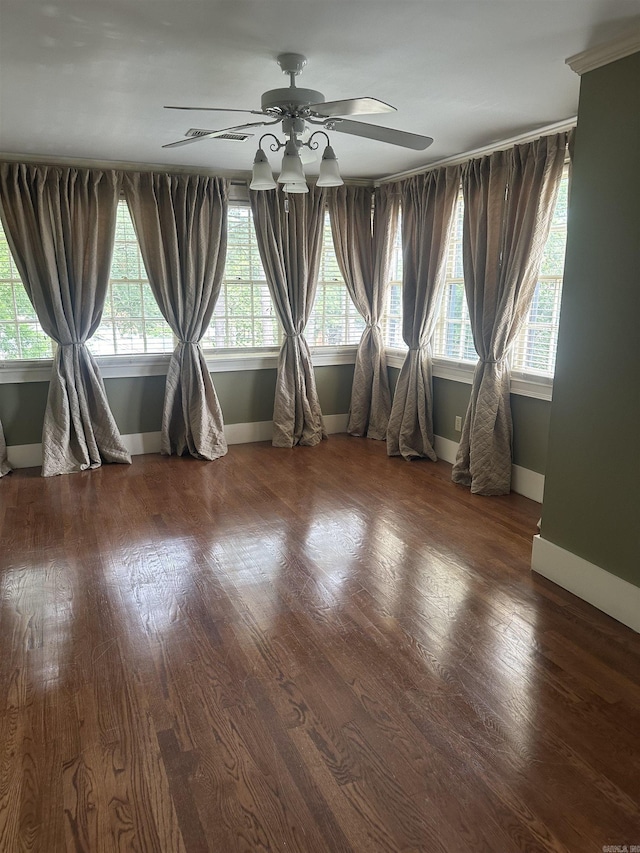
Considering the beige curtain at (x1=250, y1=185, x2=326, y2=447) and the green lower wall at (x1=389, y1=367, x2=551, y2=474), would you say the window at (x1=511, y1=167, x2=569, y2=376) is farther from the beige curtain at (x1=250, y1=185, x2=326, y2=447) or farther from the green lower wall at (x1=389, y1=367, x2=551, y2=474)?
the beige curtain at (x1=250, y1=185, x2=326, y2=447)

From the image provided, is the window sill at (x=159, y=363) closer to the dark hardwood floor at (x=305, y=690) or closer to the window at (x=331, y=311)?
the window at (x=331, y=311)

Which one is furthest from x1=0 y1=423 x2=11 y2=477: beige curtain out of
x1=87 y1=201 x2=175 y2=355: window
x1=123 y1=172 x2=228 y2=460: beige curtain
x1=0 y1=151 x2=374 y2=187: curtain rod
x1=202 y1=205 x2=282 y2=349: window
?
x1=0 y1=151 x2=374 y2=187: curtain rod

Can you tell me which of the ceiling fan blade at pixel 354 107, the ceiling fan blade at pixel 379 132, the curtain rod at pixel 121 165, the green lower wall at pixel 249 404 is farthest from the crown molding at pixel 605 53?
the curtain rod at pixel 121 165

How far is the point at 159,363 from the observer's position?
5156mm

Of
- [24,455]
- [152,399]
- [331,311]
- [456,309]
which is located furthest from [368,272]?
[24,455]

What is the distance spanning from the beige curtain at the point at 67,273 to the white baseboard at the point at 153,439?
302 millimetres

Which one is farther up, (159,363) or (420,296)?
(420,296)

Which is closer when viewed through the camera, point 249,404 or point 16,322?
point 16,322

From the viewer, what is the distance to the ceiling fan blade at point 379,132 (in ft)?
8.23

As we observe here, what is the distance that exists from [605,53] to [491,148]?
1.66 metres

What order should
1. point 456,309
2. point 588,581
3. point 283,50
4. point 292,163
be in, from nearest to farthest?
point 283,50 < point 292,163 < point 588,581 < point 456,309

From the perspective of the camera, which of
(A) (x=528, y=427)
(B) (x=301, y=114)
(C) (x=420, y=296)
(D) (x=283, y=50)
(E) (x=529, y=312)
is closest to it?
(D) (x=283, y=50)

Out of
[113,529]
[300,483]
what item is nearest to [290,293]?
[300,483]

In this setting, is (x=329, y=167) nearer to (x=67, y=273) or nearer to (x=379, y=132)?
(x=379, y=132)
